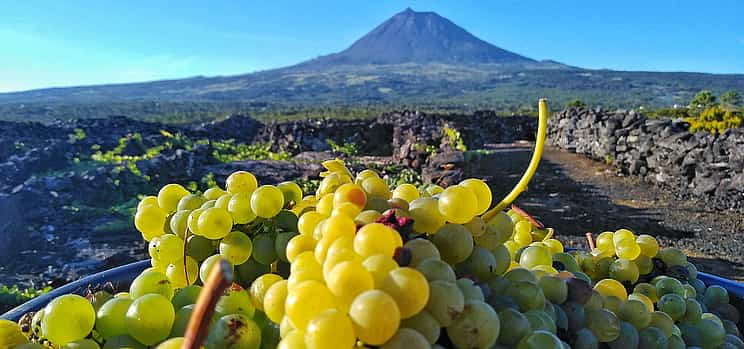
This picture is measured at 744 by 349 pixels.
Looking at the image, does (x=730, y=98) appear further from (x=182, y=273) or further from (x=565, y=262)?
(x=182, y=273)

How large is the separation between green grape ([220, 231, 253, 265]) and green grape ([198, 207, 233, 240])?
19 mm

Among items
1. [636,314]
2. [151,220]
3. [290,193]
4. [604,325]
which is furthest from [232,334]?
[636,314]

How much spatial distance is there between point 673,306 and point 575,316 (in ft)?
1.20

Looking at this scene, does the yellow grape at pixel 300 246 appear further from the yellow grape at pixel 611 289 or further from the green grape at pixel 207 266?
the yellow grape at pixel 611 289

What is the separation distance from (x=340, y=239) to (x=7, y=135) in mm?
18330

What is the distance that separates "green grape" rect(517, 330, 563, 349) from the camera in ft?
2.51

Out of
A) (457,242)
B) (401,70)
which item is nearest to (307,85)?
(401,70)

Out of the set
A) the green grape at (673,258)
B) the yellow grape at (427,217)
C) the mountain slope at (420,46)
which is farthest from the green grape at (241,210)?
the mountain slope at (420,46)

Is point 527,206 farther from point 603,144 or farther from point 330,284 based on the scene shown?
point 330,284

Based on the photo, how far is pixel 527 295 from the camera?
884 mm

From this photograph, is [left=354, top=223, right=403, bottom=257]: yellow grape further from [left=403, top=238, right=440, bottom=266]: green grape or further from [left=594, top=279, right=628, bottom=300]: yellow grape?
[left=594, top=279, right=628, bottom=300]: yellow grape

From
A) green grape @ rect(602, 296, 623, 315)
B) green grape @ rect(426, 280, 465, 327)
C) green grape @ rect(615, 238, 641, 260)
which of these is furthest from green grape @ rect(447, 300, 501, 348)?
green grape @ rect(615, 238, 641, 260)

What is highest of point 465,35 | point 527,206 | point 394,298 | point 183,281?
point 465,35

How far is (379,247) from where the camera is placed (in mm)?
730
